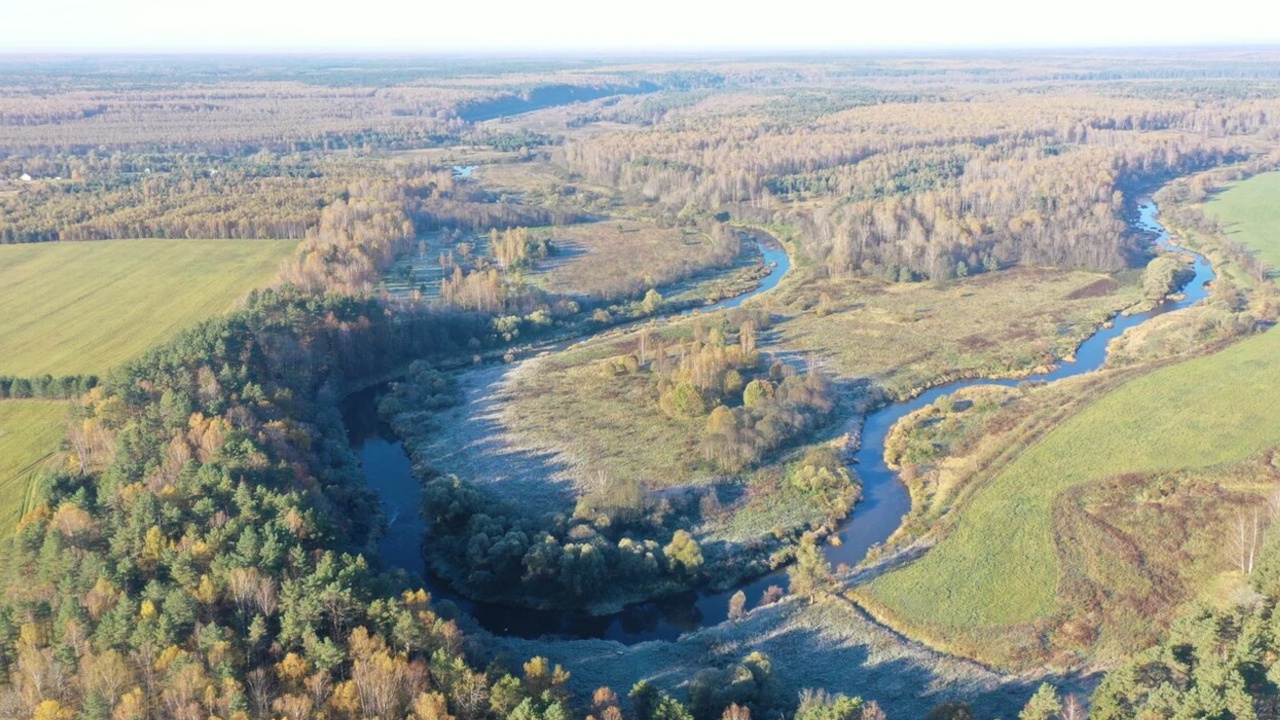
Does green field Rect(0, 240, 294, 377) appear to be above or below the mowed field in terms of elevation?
above

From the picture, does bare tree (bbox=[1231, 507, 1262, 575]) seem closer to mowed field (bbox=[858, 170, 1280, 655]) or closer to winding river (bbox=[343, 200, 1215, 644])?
mowed field (bbox=[858, 170, 1280, 655])

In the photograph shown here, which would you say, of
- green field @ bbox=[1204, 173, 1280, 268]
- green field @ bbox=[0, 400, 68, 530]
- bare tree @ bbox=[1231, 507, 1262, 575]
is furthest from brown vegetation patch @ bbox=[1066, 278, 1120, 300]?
green field @ bbox=[0, 400, 68, 530]

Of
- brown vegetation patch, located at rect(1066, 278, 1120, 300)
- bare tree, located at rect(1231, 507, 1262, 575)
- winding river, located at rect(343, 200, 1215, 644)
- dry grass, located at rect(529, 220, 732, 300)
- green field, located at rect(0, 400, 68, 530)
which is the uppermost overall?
dry grass, located at rect(529, 220, 732, 300)

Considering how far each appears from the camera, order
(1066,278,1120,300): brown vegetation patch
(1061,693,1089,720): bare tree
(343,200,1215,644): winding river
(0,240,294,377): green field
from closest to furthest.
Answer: (1061,693,1089,720): bare tree → (343,200,1215,644): winding river → (0,240,294,377): green field → (1066,278,1120,300): brown vegetation patch

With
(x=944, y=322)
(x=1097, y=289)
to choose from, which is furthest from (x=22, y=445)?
(x=1097, y=289)

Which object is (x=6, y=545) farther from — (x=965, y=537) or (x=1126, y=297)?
(x=1126, y=297)

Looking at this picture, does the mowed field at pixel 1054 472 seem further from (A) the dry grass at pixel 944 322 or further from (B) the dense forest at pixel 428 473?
(A) the dry grass at pixel 944 322

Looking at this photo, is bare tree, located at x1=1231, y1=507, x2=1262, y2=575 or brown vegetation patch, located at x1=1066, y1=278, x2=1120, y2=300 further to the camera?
brown vegetation patch, located at x1=1066, y1=278, x2=1120, y2=300
